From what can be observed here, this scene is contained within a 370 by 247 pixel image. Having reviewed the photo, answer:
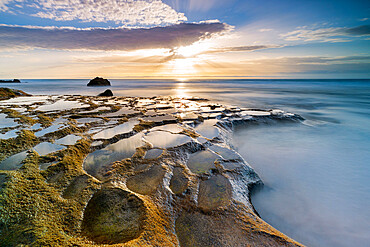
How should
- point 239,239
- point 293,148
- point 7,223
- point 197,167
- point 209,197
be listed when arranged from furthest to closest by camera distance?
point 293,148 → point 197,167 → point 209,197 → point 239,239 → point 7,223

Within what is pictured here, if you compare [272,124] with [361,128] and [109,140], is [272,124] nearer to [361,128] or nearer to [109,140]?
[361,128]

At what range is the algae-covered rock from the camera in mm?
1467

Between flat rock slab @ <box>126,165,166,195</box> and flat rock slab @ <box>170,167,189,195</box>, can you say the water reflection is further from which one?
flat rock slab @ <box>170,167,189,195</box>

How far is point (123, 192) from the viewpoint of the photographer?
1942 mm

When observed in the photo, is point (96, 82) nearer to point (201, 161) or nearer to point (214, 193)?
point (201, 161)

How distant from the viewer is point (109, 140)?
3611 mm

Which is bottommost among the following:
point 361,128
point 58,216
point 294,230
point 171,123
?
point 361,128

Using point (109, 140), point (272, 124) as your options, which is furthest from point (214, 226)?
point (272, 124)

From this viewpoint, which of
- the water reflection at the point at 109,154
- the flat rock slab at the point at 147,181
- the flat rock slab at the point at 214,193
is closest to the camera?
the flat rock slab at the point at 214,193

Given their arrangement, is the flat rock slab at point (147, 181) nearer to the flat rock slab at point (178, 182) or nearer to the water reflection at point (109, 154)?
the flat rock slab at point (178, 182)

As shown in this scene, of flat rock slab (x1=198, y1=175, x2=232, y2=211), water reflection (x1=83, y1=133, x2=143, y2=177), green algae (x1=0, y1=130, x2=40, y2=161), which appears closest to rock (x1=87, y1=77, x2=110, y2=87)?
green algae (x1=0, y1=130, x2=40, y2=161)

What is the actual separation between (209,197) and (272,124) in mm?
5535

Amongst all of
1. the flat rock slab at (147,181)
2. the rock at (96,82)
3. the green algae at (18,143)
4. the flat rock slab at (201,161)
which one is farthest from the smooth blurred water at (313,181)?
the rock at (96,82)

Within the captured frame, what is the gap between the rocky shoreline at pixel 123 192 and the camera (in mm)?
1484
